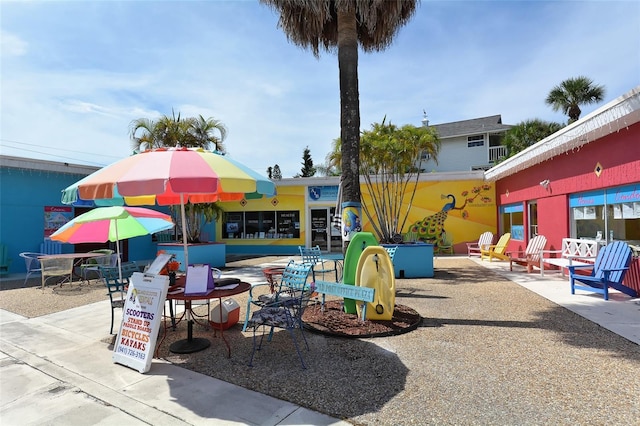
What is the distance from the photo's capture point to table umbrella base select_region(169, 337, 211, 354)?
497 centimetres

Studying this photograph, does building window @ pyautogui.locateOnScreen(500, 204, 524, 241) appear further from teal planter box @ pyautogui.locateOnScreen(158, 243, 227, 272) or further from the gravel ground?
teal planter box @ pyautogui.locateOnScreen(158, 243, 227, 272)

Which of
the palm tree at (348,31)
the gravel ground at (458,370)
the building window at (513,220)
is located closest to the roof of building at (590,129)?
the building window at (513,220)

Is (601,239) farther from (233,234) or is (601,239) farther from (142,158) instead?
(233,234)

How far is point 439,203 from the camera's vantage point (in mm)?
16969

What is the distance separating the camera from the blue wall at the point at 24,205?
12.4 meters

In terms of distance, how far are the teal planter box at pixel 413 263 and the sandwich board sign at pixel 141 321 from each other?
289 inches

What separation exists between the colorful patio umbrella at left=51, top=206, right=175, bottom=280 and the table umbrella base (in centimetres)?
148

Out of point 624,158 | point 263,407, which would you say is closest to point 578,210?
point 624,158

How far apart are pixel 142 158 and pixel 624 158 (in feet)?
29.8

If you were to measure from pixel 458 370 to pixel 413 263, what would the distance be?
660 cm

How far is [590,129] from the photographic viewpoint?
7.98 m

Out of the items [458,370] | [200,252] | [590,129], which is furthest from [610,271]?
[200,252]

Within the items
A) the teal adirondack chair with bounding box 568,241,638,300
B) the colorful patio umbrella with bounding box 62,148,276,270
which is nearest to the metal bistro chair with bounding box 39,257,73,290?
the colorful patio umbrella with bounding box 62,148,276,270

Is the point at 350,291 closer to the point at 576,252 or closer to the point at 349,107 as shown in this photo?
the point at 349,107
